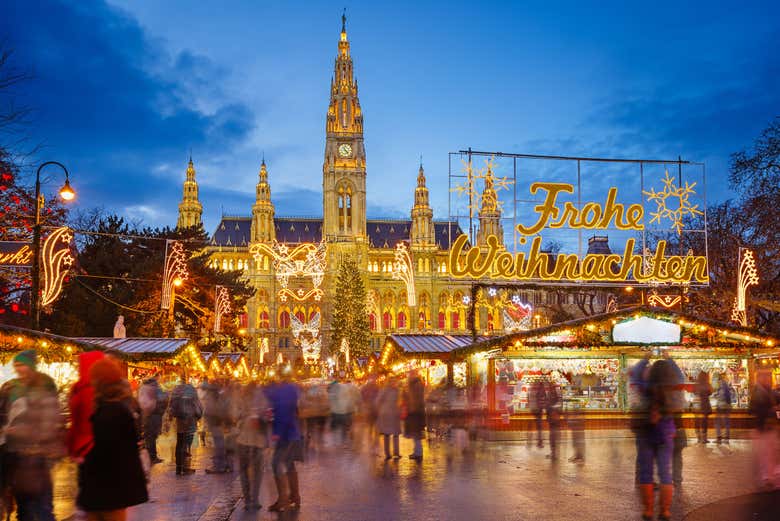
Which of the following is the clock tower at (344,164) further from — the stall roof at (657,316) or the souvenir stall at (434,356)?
the stall roof at (657,316)

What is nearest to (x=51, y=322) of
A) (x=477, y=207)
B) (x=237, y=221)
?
(x=477, y=207)

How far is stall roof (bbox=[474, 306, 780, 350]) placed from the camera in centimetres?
2178

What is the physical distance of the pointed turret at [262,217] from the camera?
108188mm

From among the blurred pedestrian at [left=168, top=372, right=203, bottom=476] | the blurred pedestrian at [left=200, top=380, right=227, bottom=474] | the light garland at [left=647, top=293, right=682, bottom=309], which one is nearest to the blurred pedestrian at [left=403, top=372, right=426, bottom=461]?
the blurred pedestrian at [left=200, top=380, right=227, bottom=474]

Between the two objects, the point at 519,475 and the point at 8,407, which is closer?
the point at 8,407

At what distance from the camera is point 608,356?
75.6 feet

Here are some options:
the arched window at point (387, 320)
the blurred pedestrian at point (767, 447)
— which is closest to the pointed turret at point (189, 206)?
the arched window at point (387, 320)

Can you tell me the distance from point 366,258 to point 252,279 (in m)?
15.8

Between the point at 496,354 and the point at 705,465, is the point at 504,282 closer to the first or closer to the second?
the point at 496,354

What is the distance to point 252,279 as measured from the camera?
347 ft

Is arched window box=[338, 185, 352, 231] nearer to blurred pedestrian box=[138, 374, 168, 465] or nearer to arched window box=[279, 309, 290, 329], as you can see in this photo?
arched window box=[279, 309, 290, 329]

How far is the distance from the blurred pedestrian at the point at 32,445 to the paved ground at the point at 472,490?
2.25 m

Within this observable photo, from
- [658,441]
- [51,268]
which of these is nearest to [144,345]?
[51,268]

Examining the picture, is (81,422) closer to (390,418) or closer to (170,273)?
(390,418)
